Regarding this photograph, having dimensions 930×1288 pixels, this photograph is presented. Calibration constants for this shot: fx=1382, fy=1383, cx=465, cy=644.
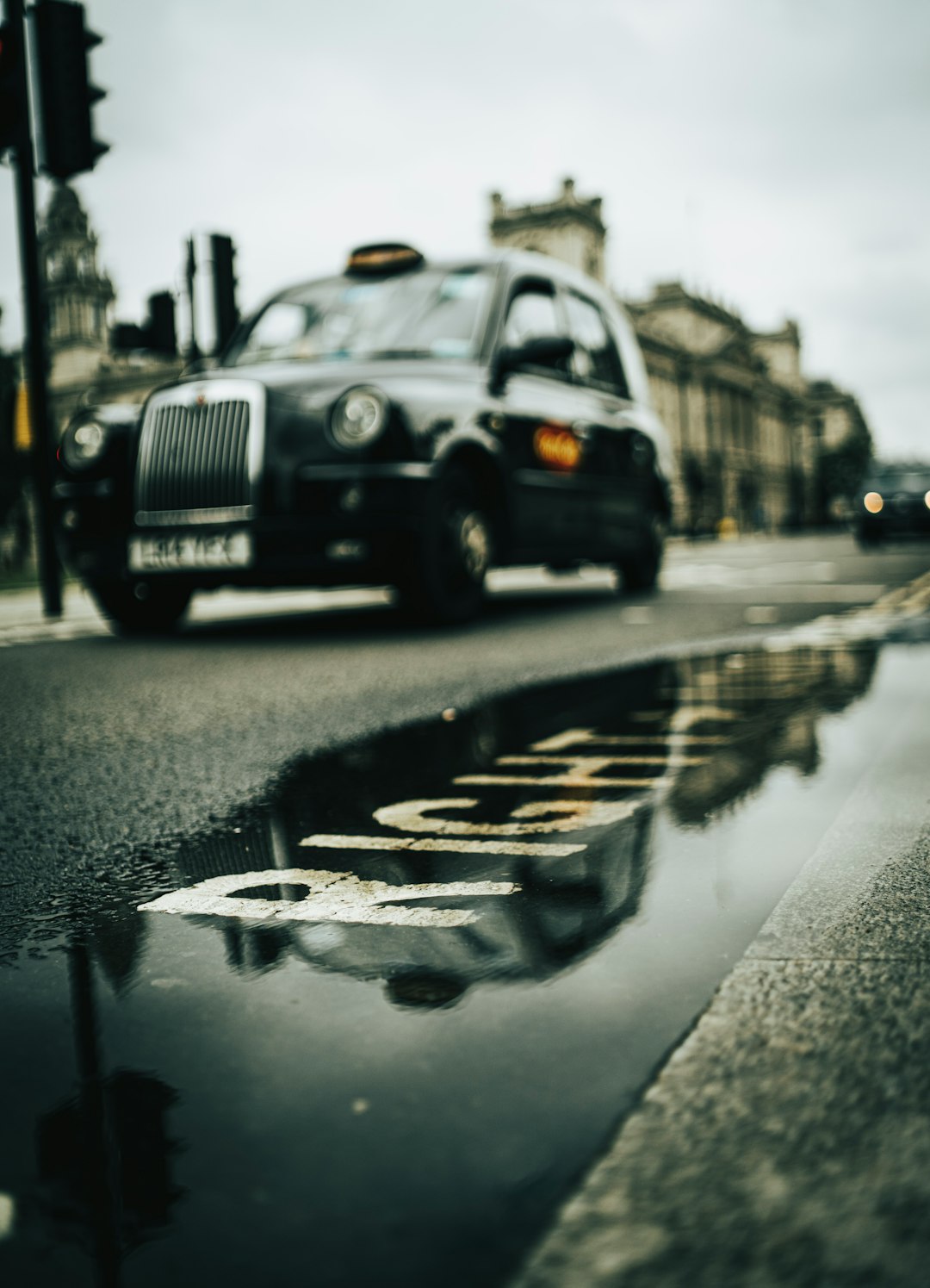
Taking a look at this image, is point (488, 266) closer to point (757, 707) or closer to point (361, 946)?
point (757, 707)

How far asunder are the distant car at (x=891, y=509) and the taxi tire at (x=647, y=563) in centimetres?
1430

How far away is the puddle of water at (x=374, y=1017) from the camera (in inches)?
46.1

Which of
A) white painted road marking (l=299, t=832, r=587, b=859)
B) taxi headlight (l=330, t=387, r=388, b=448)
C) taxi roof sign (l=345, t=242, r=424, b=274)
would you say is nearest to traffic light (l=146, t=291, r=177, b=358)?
taxi roof sign (l=345, t=242, r=424, b=274)

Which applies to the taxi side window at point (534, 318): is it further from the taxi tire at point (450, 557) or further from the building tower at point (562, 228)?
the building tower at point (562, 228)

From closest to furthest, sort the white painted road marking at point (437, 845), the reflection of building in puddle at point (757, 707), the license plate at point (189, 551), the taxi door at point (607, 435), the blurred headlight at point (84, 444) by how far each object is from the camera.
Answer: the white painted road marking at point (437, 845), the reflection of building in puddle at point (757, 707), the license plate at point (189, 551), the blurred headlight at point (84, 444), the taxi door at point (607, 435)

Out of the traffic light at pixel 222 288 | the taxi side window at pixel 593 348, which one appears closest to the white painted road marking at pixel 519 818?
the taxi side window at pixel 593 348

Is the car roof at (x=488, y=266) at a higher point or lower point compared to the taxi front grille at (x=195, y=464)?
higher

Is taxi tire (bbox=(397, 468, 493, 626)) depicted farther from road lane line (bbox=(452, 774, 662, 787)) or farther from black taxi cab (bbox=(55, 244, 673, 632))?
road lane line (bbox=(452, 774, 662, 787))

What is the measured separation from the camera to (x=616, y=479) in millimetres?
9508

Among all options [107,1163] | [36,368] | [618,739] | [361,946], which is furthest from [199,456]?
[107,1163]

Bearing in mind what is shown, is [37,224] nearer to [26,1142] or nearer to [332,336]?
[332,336]

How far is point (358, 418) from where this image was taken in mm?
6562

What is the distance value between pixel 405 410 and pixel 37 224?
13.7 feet

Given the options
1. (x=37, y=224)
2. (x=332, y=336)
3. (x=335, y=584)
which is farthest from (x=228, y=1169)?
(x=37, y=224)
